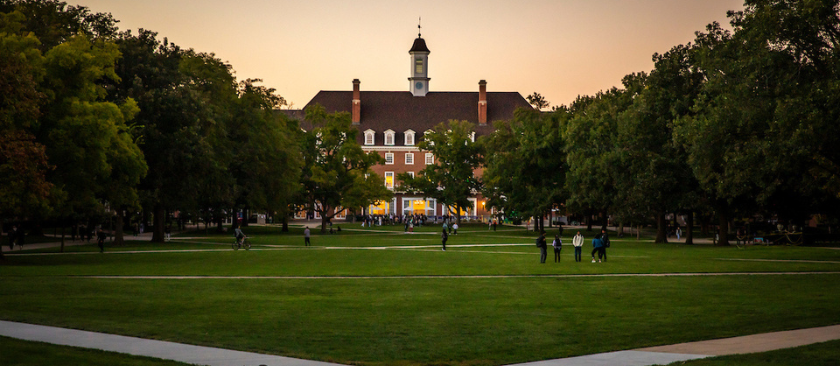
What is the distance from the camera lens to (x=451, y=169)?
335 ft

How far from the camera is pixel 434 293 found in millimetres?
21016

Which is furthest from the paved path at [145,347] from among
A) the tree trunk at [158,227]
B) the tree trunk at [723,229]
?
the tree trunk at [723,229]

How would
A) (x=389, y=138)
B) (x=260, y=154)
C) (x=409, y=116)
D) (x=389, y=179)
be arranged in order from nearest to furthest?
(x=260, y=154) < (x=389, y=138) < (x=409, y=116) < (x=389, y=179)

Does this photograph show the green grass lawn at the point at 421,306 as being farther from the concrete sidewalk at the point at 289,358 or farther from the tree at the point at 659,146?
the tree at the point at 659,146

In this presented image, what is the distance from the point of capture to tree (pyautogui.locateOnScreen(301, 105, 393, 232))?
269ft

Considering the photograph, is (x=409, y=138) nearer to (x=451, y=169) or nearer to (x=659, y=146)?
(x=451, y=169)

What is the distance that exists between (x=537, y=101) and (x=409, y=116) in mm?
50376

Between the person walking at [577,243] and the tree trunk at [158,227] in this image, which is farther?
the tree trunk at [158,227]

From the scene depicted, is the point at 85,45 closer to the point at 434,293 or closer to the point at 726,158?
the point at 434,293

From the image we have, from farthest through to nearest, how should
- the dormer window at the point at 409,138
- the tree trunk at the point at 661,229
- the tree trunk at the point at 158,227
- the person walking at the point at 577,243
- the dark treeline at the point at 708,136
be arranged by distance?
the dormer window at the point at 409,138 < the tree trunk at the point at 661,229 < the tree trunk at the point at 158,227 < the person walking at the point at 577,243 < the dark treeline at the point at 708,136

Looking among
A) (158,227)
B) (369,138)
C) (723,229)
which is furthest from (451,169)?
(158,227)

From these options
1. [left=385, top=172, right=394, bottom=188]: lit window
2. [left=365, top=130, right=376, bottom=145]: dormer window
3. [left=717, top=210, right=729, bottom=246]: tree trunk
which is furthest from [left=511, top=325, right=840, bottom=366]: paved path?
[left=385, top=172, right=394, bottom=188]: lit window

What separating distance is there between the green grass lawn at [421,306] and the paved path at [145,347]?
45cm

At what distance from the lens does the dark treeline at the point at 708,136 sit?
106 ft
